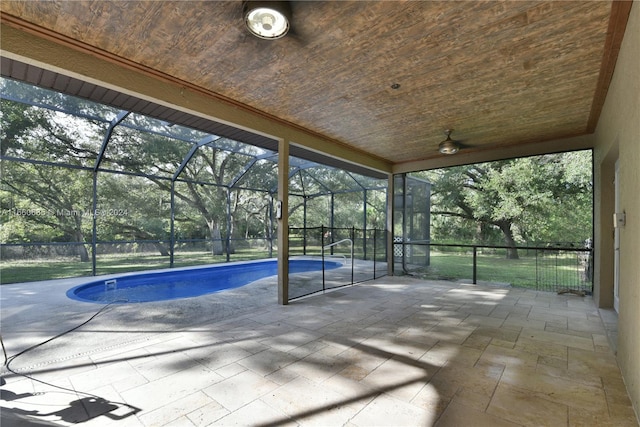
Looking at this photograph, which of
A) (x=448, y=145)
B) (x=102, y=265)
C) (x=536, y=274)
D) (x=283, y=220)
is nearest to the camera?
(x=283, y=220)

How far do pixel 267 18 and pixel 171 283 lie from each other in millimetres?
6759

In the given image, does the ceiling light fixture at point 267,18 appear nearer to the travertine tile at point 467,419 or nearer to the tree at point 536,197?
the travertine tile at point 467,419

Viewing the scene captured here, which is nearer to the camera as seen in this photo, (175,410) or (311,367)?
(175,410)

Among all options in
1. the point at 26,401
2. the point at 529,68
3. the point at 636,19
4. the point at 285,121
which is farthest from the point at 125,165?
the point at 636,19

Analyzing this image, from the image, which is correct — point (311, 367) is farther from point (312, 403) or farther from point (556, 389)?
point (556, 389)

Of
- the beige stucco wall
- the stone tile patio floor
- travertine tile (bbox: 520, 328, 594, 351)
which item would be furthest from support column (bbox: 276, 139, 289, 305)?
the beige stucco wall

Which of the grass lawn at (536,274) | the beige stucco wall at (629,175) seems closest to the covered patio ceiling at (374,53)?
the beige stucco wall at (629,175)

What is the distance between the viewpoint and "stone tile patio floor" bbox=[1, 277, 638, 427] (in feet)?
5.70

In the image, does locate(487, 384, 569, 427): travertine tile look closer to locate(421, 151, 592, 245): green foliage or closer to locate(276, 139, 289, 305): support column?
locate(276, 139, 289, 305): support column

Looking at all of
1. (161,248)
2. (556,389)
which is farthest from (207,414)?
(161,248)

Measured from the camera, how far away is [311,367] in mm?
2326

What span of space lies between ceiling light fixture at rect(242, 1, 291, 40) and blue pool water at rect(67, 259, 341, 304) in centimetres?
451

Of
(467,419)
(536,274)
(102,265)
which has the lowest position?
(102,265)

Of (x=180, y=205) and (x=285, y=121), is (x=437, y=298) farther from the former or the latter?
(x=180, y=205)
